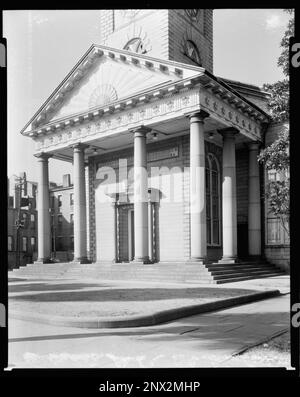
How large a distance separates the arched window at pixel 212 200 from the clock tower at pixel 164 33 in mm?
7362

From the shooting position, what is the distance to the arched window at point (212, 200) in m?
26.5

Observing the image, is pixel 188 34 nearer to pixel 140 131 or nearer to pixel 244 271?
pixel 140 131

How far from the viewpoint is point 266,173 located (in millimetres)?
27156

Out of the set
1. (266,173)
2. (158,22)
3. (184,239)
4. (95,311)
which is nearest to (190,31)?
(158,22)

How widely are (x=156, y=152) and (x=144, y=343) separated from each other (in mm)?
20582

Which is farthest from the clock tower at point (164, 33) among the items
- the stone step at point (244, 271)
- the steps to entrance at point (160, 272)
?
the stone step at point (244, 271)

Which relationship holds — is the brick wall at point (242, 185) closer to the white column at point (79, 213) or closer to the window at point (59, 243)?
the white column at point (79, 213)

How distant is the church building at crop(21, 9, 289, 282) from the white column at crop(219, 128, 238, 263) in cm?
6

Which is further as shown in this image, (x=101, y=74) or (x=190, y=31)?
(x=190, y=31)

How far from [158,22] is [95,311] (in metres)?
23.3

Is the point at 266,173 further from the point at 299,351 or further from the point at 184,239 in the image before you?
the point at 299,351

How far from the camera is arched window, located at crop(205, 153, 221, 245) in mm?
26531

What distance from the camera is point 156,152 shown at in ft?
88.9

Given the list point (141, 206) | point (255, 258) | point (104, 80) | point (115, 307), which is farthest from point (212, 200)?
point (115, 307)
